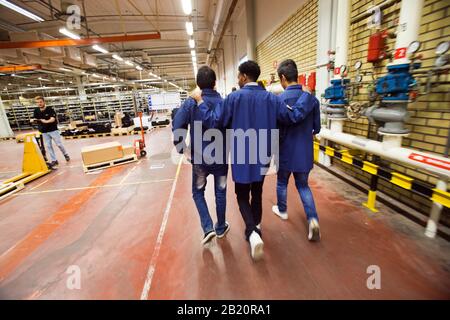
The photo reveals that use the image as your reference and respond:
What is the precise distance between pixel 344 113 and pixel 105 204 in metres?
4.19

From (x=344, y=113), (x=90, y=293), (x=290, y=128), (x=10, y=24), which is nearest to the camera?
(x=90, y=293)

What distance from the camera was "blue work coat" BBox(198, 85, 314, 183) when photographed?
189 centimetres

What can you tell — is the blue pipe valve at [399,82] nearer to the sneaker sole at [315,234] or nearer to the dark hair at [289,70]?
the dark hair at [289,70]

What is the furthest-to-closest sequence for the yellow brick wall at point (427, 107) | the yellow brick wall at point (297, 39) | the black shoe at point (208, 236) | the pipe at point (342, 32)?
1. the yellow brick wall at point (297, 39)
2. the pipe at point (342, 32)
3. the black shoe at point (208, 236)
4. the yellow brick wall at point (427, 107)

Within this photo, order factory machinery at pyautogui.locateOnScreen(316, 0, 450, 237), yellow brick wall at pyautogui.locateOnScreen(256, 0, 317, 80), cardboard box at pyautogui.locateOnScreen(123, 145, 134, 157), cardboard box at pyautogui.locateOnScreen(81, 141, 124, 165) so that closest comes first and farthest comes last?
factory machinery at pyautogui.locateOnScreen(316, 0, 450, 237) < yellow brick wall at pyautogui.locateOnScreen(256, 0, 317, 80) < cardboard box at pyautogui.locateOnScreen(81, 141, 124, 165) < cardboard box at pyautogui.locateOnScreen(123, 145, 134, 157)

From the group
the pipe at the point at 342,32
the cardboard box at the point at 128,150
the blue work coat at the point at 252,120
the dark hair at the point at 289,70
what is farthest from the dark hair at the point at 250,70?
the cardboard box at the point at 128,150

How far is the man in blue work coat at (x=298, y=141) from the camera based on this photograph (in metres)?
2.21

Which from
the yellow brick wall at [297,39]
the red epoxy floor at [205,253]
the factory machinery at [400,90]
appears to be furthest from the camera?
the yellow brick wall at [297,39]

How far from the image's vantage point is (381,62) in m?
3.08

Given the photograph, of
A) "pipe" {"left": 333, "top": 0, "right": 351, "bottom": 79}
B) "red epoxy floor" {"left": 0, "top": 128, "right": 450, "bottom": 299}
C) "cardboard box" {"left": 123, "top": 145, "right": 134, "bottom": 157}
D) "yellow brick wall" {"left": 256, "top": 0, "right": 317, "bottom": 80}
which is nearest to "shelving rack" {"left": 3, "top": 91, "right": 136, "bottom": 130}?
"cardboard box" {"left": 123, "top": 145, "right": 134, "bottom": 157}

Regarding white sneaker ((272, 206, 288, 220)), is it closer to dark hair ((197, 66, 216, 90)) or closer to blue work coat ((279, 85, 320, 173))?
blue work coat ((279, 85, 320, 173))

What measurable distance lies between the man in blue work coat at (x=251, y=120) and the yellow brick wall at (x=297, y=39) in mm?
3531
